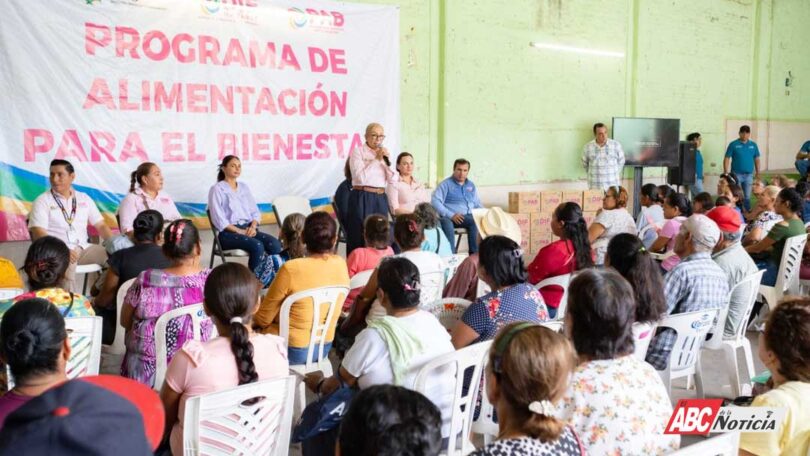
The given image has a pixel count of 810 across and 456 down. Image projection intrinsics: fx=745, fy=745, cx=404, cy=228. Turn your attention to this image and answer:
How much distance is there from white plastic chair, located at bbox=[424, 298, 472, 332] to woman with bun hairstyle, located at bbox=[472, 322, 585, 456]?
4.50 feet

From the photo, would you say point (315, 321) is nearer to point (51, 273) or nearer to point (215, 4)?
point (51, 273)

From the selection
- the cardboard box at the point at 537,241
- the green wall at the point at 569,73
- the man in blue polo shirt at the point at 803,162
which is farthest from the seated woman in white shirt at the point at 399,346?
the man in blue polo shirt at the point at 803,162

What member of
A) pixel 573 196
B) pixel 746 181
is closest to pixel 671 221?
pixel 573 196

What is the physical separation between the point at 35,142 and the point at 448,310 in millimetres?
3858

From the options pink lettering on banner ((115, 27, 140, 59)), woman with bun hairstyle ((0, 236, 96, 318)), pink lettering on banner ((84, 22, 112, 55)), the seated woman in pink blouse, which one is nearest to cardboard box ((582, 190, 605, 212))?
the seated woman in pink blouse

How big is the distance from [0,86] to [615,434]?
4971 mm

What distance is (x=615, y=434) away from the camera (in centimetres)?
178

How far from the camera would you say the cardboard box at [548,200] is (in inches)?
331

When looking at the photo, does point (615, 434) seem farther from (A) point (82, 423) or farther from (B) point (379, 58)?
(B) point (379, 58)

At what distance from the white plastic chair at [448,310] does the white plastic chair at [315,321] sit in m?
0.43

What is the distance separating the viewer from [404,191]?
6637 mm

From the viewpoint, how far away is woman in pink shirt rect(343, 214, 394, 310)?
12.3 feet

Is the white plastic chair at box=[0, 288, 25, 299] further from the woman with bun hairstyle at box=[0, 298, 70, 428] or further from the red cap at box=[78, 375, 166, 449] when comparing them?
the red cap at box=[78, 375, 166, 449]

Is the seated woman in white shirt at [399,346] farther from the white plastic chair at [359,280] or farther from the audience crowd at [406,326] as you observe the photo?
the white plastic chair at [359,280]
